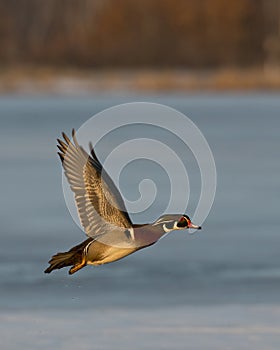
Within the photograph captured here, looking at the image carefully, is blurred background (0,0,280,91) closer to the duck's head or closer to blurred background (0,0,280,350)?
blurred background (0,0,280,350)

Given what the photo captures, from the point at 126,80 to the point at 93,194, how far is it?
28.5 m

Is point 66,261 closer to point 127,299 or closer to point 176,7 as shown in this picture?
point 127,299

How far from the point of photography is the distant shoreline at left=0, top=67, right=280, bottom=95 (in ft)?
95.1

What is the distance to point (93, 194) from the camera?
5.16 meters

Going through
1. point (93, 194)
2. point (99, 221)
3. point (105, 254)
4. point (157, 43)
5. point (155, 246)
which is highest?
point (157, 43)

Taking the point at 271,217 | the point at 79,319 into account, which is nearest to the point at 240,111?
the point at 271,217

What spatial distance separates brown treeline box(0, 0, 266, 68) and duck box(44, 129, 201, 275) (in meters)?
33.8

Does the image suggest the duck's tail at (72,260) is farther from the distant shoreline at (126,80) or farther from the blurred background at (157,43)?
the blurred background at (157,43)

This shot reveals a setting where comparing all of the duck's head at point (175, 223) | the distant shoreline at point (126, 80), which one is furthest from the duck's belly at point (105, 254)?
the distant shoreline at point (126, 80)

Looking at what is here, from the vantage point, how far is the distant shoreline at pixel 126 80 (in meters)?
29.0

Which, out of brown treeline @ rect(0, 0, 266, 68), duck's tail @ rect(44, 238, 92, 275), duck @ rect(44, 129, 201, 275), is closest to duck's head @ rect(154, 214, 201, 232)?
duck @ rect(44, 129, 201, 275)

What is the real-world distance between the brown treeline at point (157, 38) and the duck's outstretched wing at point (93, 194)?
33.8 metres

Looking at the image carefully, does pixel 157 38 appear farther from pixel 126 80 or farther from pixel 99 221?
pixel 99 221

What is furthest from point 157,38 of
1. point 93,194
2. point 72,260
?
point 72,260
